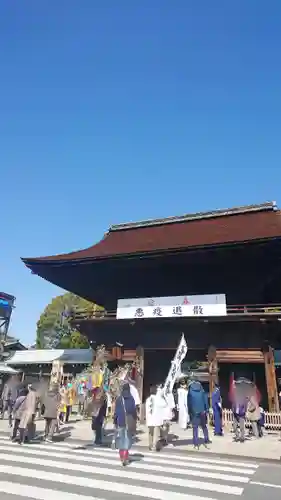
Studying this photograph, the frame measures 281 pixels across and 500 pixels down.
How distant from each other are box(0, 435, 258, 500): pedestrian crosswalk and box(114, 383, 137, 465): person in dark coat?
294 mm

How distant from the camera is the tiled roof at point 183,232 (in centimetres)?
1606

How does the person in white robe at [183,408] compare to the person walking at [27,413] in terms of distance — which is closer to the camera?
the person walking at [27,413]

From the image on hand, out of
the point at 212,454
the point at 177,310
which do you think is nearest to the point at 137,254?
the point at 177,310

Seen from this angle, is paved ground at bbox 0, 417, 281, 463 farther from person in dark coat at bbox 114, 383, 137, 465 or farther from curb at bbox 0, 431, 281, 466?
person in dark coat at bbox 114, 383, 137, 465

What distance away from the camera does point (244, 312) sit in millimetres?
14680

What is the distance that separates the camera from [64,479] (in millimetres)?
6062

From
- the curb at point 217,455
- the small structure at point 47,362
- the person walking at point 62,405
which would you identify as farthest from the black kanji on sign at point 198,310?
the small structure at point 47,362

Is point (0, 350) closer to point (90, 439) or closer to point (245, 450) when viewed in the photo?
point (90, 439)

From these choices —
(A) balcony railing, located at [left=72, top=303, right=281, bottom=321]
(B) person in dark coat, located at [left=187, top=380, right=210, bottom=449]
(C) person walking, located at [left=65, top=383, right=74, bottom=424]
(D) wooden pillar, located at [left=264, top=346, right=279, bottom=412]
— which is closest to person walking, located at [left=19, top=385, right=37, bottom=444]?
(B) person in dark coat, located at [left=187, top=380, right=210, bottom=449]

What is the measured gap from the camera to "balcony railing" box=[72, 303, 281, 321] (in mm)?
14273

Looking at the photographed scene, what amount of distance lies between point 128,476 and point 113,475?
27 cm

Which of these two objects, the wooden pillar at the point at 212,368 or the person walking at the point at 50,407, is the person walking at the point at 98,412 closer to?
the person walking at the point at 50,407

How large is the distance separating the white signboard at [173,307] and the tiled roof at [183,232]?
89.5 inches

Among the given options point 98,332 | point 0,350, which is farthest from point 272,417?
point 0,350
